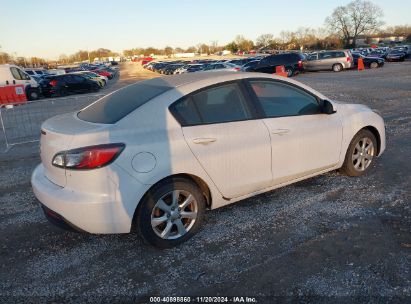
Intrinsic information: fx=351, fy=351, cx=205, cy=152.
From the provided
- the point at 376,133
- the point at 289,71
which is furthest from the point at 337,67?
the point at 376,133

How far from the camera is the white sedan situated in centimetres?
302

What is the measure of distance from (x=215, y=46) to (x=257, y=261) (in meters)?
153

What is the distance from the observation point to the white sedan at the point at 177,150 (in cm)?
302

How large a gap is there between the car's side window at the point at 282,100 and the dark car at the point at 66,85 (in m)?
20.6

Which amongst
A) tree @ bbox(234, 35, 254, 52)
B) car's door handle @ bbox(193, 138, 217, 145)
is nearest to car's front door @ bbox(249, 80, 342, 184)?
car's door handle @ bbox(193, 138, 217, 145)

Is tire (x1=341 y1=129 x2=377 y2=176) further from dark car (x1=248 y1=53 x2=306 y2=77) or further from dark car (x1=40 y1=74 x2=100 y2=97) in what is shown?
dark car (x1=248 y1=53 x2=306 y2=77)

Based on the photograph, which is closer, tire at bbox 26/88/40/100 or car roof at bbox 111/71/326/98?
car roof at bbox 111/71/326/98

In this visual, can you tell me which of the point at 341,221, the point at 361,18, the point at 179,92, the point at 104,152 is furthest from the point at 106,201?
the point at 361,18

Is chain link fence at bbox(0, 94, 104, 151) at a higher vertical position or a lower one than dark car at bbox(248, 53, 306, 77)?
lower

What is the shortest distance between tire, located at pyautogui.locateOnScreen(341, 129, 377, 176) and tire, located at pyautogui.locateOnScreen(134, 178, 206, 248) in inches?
90.7

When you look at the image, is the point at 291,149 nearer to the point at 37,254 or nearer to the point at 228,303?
the point at 228,303

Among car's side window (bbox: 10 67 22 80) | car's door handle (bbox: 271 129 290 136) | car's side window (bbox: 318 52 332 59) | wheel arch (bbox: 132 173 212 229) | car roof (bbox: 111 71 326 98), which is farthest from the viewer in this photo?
car's side window (bbox: 318 52 332 59)

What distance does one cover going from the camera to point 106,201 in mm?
3000

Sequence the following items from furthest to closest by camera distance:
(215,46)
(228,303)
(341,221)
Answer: (215,46), (341,221), (228,303)
